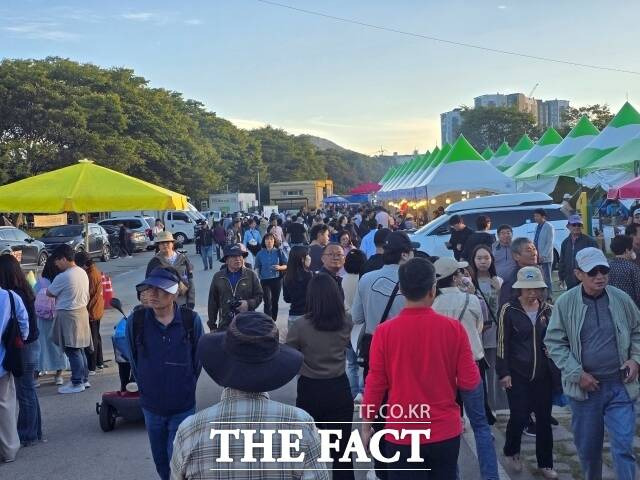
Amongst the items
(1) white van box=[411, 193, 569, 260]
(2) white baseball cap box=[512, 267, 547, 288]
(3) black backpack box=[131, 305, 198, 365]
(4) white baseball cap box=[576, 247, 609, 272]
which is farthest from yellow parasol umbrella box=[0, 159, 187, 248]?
(1) white van box=[411, 193, 569, 260]

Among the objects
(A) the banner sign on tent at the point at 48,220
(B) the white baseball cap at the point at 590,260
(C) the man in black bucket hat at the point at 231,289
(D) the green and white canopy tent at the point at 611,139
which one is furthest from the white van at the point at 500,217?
(B) the white baseball cap at the point at 590,260

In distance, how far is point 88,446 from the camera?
6.48m

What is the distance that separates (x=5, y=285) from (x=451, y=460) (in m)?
4.58

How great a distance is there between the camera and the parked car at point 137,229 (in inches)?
1322

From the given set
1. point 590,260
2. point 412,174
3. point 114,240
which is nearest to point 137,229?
point 114,240

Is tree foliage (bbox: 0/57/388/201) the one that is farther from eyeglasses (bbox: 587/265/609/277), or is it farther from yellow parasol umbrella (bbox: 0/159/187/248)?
eyeglasses (bbox: 587/265/609/277)

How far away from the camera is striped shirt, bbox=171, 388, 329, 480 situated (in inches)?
93.4

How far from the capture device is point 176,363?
439 centimetres

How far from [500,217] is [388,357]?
1418 centimetres

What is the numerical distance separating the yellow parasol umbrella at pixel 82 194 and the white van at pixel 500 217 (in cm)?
922

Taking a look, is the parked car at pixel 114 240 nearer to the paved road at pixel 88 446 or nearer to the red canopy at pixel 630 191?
the paved road at pixel 88 446

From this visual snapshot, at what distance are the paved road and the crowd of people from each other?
0.91ft

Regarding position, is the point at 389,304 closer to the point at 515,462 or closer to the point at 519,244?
the point at 515,462

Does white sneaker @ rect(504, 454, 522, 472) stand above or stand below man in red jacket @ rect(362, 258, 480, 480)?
below
